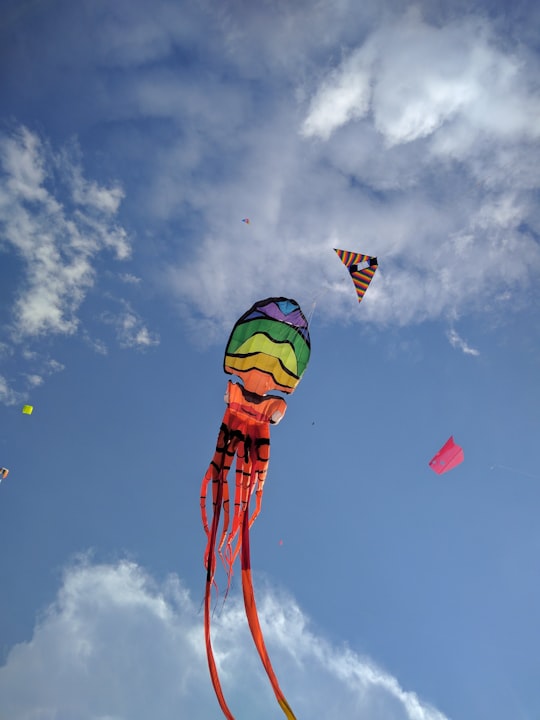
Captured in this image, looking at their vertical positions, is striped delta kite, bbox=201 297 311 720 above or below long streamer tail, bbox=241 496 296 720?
above

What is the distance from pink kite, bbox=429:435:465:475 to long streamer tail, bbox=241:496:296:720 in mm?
8025

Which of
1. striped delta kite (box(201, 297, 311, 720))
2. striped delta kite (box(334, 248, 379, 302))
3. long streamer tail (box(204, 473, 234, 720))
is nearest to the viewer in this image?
long streamer tail (box(204, 473, 234, 720))

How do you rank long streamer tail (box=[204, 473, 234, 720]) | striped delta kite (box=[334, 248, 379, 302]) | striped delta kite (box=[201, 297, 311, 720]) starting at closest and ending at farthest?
long streamer tail (box=[204, 473, 234, 720])
striped delta kite (box=[201, 297, 311, 720])
striped delta kite (box=[334, 248, 379, 302])

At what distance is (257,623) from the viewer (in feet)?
29.9

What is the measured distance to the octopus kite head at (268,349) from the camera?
40.0ft

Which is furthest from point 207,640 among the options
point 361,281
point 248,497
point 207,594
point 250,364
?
point 361,281

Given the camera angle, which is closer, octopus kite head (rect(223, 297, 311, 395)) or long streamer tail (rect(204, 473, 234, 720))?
long streamer tail (rect(204, 473, 234, 720))

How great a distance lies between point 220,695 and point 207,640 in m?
0.95

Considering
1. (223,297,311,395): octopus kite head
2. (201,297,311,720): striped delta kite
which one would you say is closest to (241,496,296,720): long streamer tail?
(201,297,311,720): striped delta kite

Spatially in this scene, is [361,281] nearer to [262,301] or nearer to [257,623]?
[262,301]

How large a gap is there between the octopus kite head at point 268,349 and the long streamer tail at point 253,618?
12.1 feet

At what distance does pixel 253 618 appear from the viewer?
30.1 ft

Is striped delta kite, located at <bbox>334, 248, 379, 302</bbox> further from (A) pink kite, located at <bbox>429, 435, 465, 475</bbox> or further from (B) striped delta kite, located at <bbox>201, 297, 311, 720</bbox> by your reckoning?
(A) pink kite, located at <bbox>429, 435, 465, 475</bbox>

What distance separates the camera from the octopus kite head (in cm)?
1219
